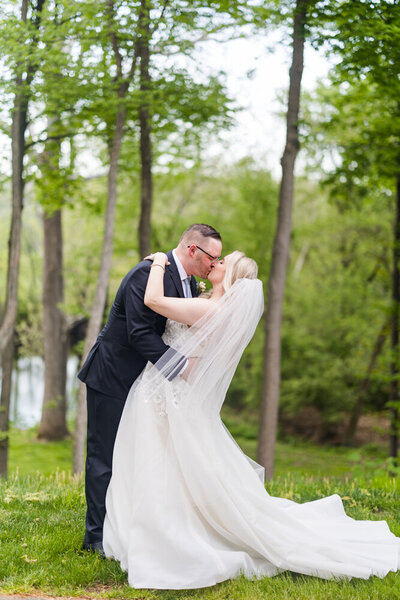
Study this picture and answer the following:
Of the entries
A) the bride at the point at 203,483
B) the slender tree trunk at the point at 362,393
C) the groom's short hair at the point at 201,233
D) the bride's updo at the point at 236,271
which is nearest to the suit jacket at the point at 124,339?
the bride at the point at 203,483

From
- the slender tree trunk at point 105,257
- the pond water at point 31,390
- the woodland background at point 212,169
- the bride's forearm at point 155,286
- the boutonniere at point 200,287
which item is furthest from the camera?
the pond water at point 31,390

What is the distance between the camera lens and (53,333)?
680 inches

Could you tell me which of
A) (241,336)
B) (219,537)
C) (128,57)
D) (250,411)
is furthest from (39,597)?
(250,411)

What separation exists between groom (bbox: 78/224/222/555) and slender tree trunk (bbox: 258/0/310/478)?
17.6 ft

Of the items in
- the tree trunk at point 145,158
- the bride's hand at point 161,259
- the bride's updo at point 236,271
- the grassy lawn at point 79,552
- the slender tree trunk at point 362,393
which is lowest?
the slender tree trunk at point 362,393

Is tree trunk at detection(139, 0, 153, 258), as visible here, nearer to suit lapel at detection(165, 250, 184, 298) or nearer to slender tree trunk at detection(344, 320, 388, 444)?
suit lapel at detection(165, 250, 184, 298)

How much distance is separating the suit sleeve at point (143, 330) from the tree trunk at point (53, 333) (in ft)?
43.4

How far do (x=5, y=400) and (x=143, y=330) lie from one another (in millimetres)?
6690

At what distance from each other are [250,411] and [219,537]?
18.9m

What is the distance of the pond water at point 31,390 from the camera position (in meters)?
22.8

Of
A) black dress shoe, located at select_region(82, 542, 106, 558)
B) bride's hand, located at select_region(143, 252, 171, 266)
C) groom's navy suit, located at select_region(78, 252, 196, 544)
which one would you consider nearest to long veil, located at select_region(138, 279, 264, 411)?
groom's navy suit, located at select_region(78, 252, 196, 544)

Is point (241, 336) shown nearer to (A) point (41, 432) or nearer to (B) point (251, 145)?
(A) point (41, 432)

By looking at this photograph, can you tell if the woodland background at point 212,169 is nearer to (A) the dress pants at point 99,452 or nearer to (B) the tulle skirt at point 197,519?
(A) the dress pants at point 99,452

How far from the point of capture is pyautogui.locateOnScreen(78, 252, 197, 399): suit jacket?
162 inches
